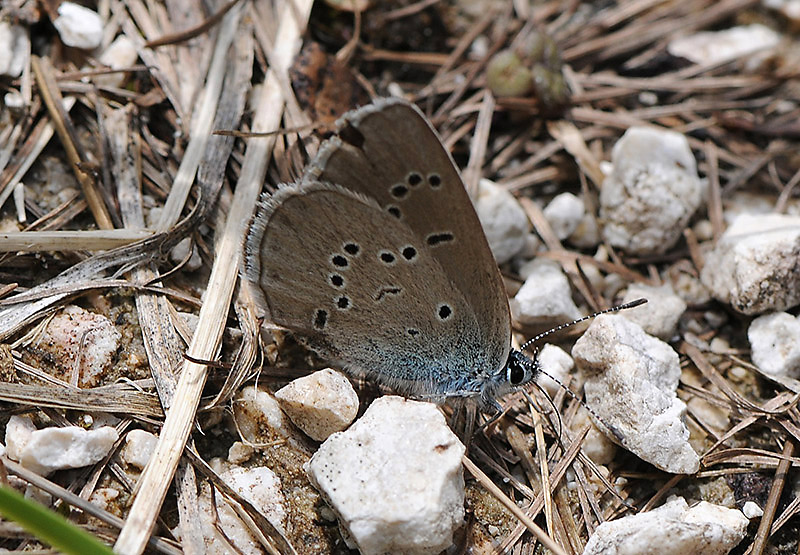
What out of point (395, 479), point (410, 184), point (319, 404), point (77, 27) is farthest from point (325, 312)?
point (77, 27)

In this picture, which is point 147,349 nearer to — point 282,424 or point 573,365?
point 282,424

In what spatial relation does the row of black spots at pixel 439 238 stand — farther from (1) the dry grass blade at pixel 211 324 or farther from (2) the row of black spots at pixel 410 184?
(1) the dry grass blade at pixel 211 324

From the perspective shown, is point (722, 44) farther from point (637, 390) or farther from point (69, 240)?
point (69, 240)

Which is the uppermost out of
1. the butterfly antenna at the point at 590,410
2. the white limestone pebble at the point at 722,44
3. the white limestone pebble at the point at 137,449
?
the white limestone pebble at the point at 722,44

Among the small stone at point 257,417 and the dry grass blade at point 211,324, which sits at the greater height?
the dry grass blade at point 211,324

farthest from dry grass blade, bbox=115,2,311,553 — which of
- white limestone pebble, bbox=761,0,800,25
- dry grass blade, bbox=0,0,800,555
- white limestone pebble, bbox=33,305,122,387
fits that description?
white limestone pebble, bbox=761,0,800,25

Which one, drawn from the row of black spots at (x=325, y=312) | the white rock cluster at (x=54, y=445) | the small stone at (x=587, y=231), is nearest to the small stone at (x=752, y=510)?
the small stone at (x=587, y=231)
